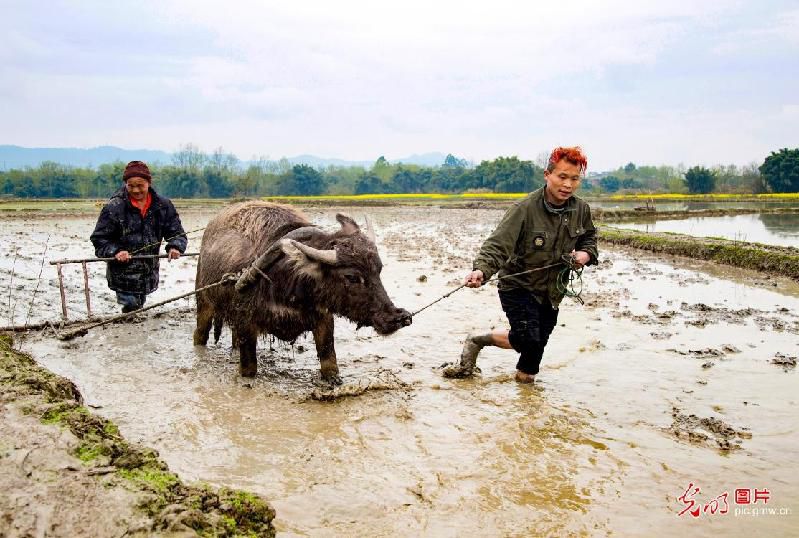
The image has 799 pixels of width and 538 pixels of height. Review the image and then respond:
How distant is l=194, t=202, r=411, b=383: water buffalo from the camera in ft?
15.0

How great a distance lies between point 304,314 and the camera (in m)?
4.83

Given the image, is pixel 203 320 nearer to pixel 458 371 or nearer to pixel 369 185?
pixel 458 371

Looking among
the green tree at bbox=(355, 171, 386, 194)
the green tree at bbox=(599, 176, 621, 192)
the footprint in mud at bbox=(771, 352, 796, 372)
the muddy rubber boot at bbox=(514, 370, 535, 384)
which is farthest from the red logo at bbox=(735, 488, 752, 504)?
the green tree at bbox=(599, 176, 621, 192)

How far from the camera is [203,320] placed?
6.13 meters

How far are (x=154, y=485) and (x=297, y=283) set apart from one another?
2.44m

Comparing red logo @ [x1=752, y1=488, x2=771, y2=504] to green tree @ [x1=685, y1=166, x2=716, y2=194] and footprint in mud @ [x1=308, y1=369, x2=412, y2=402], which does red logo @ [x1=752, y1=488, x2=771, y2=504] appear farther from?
green tree @ [x1=685, y1=166, x2=716, y2=194]

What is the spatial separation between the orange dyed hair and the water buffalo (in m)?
1.49

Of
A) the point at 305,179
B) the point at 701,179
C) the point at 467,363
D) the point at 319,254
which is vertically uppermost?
the point at 305,179

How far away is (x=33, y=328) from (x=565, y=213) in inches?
214

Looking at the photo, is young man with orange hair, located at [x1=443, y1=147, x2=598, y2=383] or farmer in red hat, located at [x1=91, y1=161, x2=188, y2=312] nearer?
young man with orange hair, located at [x1=443, y1=147, x2=598, y2=383]

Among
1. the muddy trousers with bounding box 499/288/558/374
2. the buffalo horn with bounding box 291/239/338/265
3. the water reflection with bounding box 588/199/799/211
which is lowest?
the muddy trousers with bounding box 499/288/558/374

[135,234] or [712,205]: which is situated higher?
[712,205]

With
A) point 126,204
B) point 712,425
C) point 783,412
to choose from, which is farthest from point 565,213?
point 126,204

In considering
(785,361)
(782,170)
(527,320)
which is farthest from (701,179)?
(527,320)
